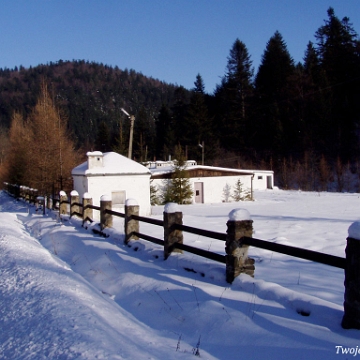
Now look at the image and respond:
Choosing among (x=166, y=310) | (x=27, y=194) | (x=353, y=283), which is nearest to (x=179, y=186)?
(x=27, y=194)

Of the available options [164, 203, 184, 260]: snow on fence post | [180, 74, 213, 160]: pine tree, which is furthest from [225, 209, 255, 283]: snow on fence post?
[180, 74, 213, 160]: pine tree

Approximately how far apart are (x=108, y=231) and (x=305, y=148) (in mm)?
50215

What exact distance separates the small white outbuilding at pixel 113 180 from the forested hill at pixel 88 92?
8250cm

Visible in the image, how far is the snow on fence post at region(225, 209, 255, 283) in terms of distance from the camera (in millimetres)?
6020

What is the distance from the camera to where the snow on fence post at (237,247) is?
6.02 m

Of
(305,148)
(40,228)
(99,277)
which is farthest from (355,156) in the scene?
(99,277)

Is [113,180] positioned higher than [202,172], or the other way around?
[202,172]

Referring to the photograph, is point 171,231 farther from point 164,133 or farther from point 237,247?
point 164,133

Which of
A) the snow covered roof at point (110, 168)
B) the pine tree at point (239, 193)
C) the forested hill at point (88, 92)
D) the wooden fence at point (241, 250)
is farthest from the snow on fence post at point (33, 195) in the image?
the forested hill at point (88, 92)

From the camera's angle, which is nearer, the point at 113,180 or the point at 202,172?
the point at 113,180

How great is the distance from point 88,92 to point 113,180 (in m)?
126

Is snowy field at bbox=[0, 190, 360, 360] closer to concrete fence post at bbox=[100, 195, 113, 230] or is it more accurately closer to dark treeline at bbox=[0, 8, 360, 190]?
concrete fence post at bbox=[100, 195, 113, 230]

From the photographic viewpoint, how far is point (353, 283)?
4.25 metres

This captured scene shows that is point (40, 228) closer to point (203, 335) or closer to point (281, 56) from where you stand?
point (203, 335)
